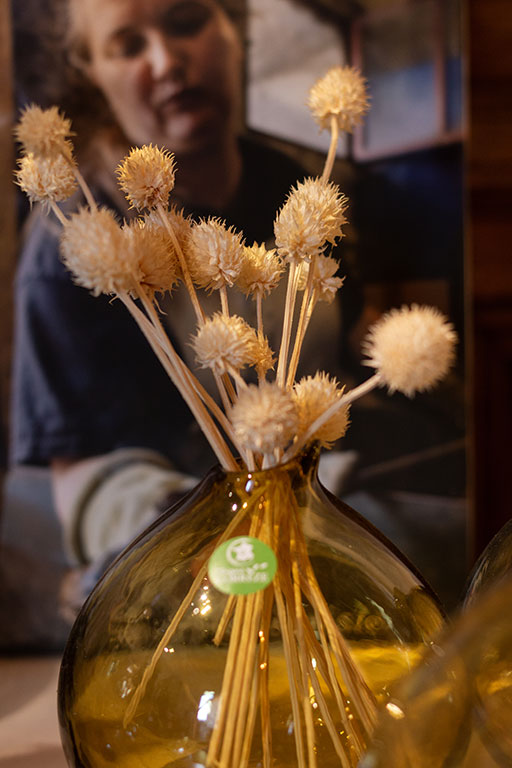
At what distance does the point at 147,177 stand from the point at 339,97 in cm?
10

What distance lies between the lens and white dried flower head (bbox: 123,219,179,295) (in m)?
0.30

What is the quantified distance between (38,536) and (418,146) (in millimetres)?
550

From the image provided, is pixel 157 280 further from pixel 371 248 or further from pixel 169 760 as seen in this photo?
pixel 371 248

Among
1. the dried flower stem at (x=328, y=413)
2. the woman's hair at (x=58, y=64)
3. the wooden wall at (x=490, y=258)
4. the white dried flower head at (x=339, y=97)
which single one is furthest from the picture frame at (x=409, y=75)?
the dried flower stem at (x=328, y=413)

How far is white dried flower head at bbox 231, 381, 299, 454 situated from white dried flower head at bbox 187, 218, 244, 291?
67 millimetres

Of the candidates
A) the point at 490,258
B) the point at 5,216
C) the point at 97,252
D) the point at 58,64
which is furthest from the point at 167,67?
the point at 97,252

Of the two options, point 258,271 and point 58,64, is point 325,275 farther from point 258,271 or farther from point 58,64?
point 58,64

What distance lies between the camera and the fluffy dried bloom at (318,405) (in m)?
0.32

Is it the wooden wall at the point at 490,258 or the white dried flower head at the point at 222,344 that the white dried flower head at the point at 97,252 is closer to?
the white dried flower head at the point at 222,344

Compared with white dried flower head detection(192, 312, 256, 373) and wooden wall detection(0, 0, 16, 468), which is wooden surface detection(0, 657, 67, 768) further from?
white dried flower head detection(192, 312, 256, 373)

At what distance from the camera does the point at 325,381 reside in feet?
1.08

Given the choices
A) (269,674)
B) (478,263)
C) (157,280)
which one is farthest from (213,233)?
(478,263)

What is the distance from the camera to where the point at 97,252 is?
0.28 meters

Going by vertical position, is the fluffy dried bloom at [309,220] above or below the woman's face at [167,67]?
below
